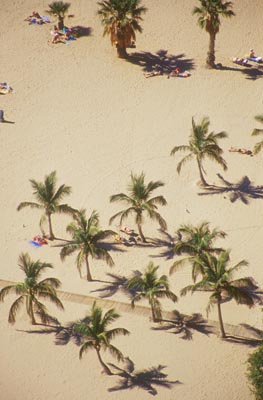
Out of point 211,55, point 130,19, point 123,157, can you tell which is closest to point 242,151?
point 123,157

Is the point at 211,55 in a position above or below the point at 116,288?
above

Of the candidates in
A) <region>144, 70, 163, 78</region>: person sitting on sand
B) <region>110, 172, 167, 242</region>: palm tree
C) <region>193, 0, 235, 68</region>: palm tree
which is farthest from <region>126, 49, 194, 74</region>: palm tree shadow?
<region>110, 172, 167, 242</region>: palm tree

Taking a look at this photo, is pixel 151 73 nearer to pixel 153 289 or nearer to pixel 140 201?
pixel 140 201

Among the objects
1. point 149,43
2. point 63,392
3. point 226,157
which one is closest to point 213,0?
point 149,43

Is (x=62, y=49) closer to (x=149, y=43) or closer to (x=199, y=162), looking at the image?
(x=149, y=43)

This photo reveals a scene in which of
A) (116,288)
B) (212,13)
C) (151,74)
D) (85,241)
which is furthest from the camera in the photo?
(151,74)

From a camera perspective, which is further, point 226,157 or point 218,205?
point 226,157

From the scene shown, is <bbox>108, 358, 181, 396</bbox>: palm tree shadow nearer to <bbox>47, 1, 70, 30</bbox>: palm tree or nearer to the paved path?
the paved path
